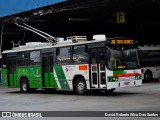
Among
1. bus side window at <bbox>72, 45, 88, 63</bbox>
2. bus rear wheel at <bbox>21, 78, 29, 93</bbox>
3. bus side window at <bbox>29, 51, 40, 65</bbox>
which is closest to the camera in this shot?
bus side window at <bbox>72, 45, 88, 63</bbox>

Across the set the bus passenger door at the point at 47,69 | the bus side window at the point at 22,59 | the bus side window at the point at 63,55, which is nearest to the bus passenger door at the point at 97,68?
the bus side window at the point at 63,55

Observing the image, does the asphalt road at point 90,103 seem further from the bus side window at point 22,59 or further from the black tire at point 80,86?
the bus side window at point 22,59

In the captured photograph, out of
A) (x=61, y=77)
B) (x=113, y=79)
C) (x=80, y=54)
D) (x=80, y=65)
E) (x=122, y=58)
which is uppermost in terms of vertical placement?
(x=80, y=54)

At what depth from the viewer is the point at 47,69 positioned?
Answer: 23125 mm

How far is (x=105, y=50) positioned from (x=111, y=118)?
8.54 m

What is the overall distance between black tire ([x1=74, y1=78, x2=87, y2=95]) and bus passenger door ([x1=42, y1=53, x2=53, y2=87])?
2.12m

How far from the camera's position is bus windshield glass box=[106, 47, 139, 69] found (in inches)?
771

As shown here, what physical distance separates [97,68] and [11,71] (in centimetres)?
814

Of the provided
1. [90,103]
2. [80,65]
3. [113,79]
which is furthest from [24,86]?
[90,103]

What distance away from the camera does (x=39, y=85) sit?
2362 centimetres

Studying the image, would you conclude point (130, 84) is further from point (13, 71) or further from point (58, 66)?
point (13, 71)

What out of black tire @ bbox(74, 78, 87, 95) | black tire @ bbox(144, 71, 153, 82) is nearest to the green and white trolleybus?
black tire @ bbox(74, 78, 87, 95)

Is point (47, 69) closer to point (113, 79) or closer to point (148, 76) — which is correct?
point (113, 79)

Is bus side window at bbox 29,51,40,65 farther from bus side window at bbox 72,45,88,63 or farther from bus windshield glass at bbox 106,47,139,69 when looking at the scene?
bus windshield glass at bbox 106,47,139,69
